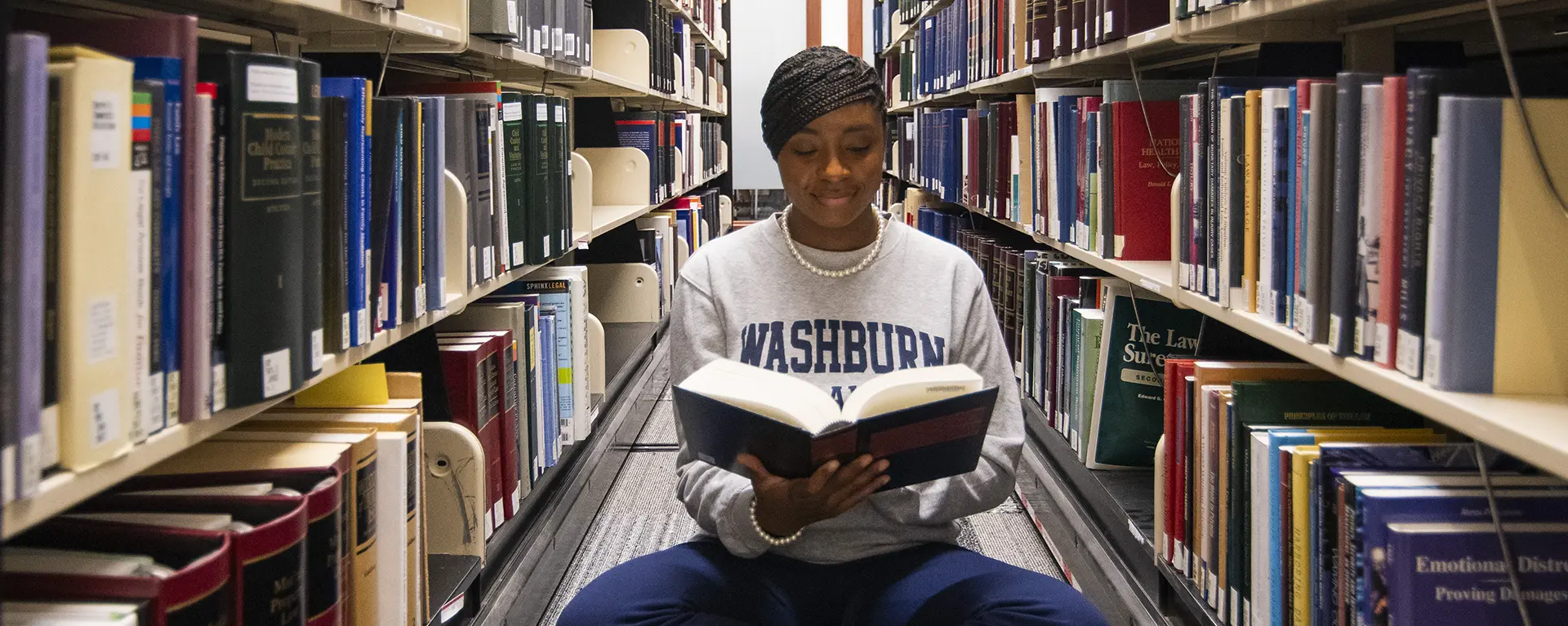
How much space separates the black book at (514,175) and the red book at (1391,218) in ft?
5.08

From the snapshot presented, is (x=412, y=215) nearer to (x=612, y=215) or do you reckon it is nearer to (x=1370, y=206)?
(x=1370, y=206)

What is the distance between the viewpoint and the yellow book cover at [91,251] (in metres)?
0.79

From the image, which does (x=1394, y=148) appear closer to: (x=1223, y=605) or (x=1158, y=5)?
(x=1223, y=605)

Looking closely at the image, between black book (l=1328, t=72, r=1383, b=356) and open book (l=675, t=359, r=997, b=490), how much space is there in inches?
14.4

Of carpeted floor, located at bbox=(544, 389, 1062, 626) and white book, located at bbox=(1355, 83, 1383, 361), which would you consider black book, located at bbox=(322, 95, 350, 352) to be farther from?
carpeted floor, located at bbox=(544, 389, 1062, 626)

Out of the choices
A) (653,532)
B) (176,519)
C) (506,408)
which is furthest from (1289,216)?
(653,532)

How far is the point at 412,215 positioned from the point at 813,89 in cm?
57

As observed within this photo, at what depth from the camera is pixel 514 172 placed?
7.56 feet

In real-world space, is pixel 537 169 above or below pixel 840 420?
above

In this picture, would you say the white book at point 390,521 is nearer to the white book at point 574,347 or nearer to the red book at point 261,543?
the red book at point 261,543

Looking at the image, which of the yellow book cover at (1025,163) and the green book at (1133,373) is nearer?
the green book at (1133,373)

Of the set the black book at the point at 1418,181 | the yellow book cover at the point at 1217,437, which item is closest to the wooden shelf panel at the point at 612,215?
the yellow book cover at the point at 1217,437

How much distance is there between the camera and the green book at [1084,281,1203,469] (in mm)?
2293

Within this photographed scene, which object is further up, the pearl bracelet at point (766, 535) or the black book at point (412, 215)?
the black book at point (412, 215)
